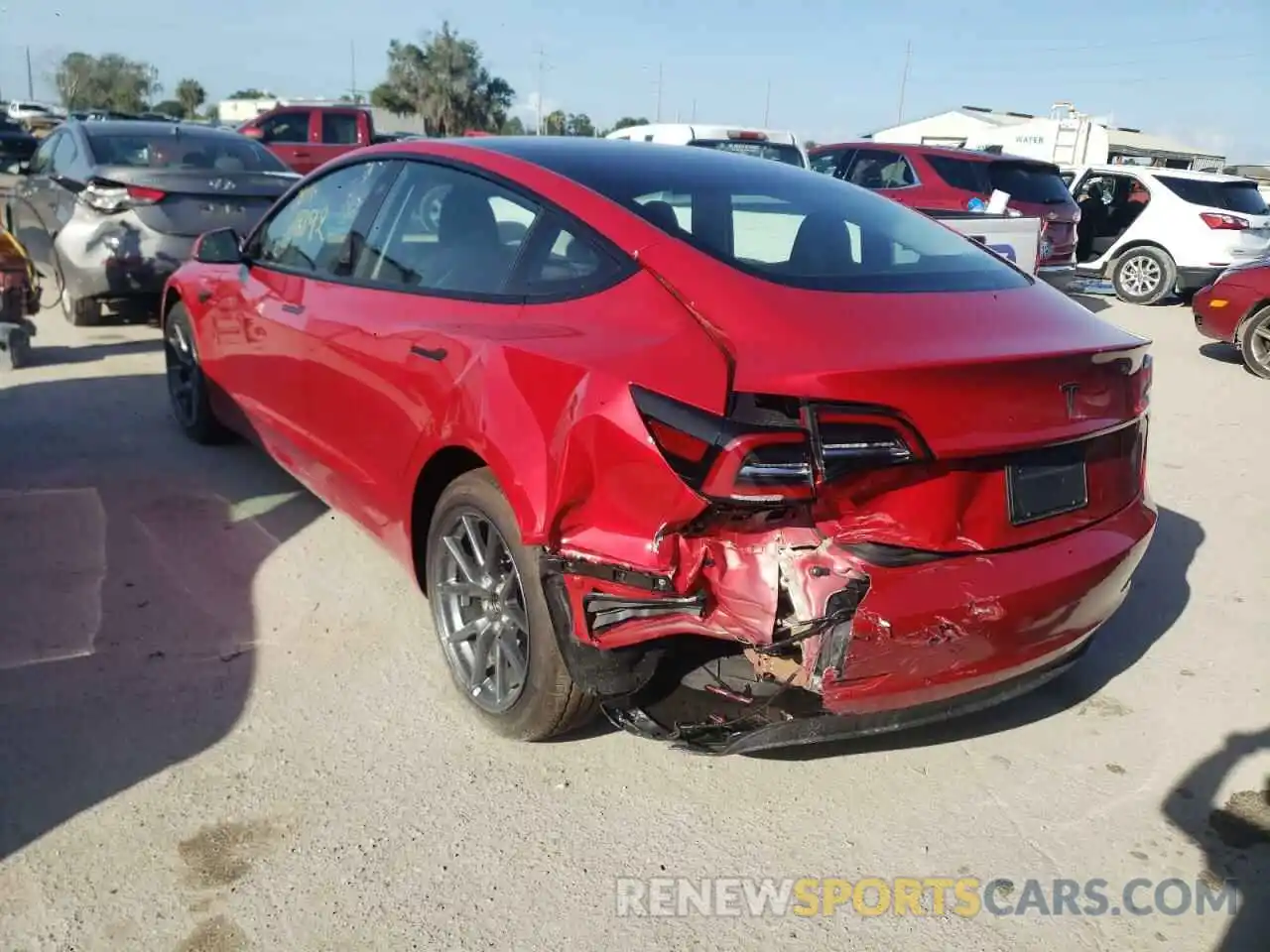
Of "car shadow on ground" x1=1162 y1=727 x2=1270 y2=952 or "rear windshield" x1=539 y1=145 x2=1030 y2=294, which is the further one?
"rear windshield" x1=539 y1=145 x2=1030 y2=294

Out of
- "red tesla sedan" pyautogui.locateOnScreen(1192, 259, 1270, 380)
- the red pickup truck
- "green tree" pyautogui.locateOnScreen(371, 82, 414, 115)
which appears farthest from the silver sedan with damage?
"green tree" pyautogui.locateOnScreen(371, 82, 414, 115)

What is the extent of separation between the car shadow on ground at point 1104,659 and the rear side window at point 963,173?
297 inches

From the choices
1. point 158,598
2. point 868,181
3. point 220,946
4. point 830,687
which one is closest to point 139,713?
point 158,598

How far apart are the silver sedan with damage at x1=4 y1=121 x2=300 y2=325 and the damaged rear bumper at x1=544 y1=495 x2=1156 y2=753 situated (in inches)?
245

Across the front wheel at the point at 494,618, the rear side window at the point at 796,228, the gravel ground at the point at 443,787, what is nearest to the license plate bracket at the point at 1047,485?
the rear side window at the point at 796,228

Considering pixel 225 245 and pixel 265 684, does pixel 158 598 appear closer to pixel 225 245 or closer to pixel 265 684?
pixel 265 684

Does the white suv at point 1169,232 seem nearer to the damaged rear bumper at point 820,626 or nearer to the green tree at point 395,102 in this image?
the damaged rear bumper at point 820,626

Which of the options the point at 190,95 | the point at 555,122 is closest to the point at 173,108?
the point at 190,95

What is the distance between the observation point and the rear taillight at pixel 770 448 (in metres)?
2.26

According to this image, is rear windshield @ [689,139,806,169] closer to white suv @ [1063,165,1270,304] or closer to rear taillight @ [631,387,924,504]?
white suv @ [1063,165,1270,304]

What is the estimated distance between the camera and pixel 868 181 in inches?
483

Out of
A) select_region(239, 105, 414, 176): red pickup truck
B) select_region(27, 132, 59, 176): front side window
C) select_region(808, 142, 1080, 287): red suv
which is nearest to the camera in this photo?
select_region(27, 132, 59, 176): front side window

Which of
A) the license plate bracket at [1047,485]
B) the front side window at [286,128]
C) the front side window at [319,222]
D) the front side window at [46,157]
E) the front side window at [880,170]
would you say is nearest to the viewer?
the license plate bracket at [1047,485]

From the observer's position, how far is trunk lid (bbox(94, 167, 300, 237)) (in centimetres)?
759
